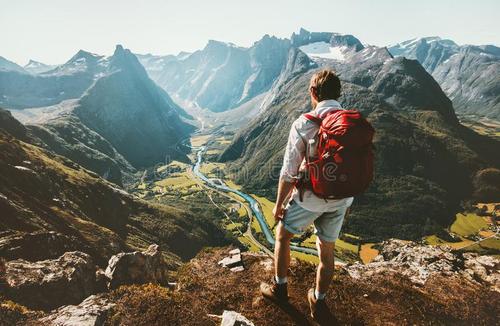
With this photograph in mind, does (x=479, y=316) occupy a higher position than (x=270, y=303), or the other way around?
(x=270, y=303)

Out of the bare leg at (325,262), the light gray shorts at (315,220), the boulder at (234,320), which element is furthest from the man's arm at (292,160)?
the boulder at (234,320)

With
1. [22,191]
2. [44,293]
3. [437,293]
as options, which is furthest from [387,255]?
[22,191]

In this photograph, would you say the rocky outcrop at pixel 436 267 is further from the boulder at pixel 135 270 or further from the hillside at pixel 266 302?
the boulder at pixel 135 270

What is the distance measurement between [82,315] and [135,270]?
8.05m

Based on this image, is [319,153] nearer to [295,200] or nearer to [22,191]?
[295,200]

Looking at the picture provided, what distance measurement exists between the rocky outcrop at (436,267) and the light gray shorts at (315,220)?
817 centimetres

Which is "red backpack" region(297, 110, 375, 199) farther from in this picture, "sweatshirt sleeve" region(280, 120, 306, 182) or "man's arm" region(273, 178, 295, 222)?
"man's arm" region(273, 178, 295, 222)

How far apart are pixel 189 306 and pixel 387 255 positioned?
21614 millimetres

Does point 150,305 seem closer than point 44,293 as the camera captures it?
Yes

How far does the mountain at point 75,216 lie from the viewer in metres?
78.9

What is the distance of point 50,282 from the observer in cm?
1767

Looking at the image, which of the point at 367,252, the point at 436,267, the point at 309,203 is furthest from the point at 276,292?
the point at 367,252

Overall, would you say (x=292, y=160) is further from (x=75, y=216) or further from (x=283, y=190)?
(x=75, y=216)

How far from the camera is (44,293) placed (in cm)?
1694
